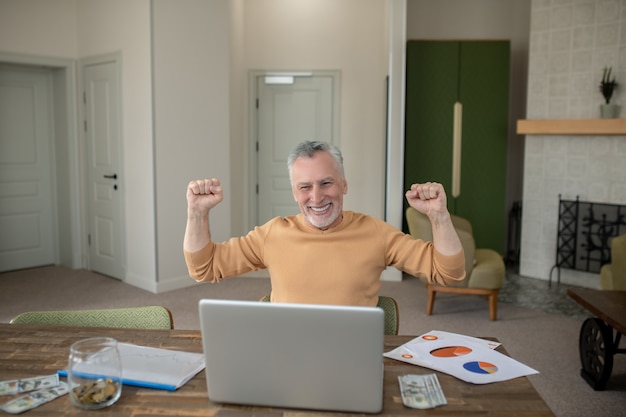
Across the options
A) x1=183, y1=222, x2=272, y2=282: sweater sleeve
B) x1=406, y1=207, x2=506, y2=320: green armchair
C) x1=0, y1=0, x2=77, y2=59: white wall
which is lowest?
x1=406, y1=207, x2=506, y2=320: green armchair

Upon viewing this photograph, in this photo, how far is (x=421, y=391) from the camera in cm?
143

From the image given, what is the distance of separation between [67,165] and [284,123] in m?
2.41

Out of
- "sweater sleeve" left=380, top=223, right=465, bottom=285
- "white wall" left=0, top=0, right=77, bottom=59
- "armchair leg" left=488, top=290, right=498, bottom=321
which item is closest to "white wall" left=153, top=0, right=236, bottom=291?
"white wall" left=0, top=0, right=77, bottom=59

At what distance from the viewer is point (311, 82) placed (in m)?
6.77

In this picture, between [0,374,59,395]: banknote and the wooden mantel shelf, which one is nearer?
[0,374,59,395]: banknote

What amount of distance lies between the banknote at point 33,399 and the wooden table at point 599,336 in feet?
8.71

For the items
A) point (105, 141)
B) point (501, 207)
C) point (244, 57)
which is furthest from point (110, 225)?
point (501, 207)

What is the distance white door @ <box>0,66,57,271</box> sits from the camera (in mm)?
6168

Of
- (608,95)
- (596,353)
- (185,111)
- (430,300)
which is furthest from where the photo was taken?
(185,111)

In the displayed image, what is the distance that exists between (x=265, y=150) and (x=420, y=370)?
5.51 m

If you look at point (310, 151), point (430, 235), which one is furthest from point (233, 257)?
point (430, 235)

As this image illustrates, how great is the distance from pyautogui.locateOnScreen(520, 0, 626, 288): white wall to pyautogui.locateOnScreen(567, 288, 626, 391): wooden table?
2461 millimetres

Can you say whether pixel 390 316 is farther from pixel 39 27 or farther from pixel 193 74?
pixel 39 27

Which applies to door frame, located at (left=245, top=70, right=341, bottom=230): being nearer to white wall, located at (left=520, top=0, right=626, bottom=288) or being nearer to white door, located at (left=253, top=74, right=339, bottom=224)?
white door, located at (left=253, top=74, right=339, bottom=224)
